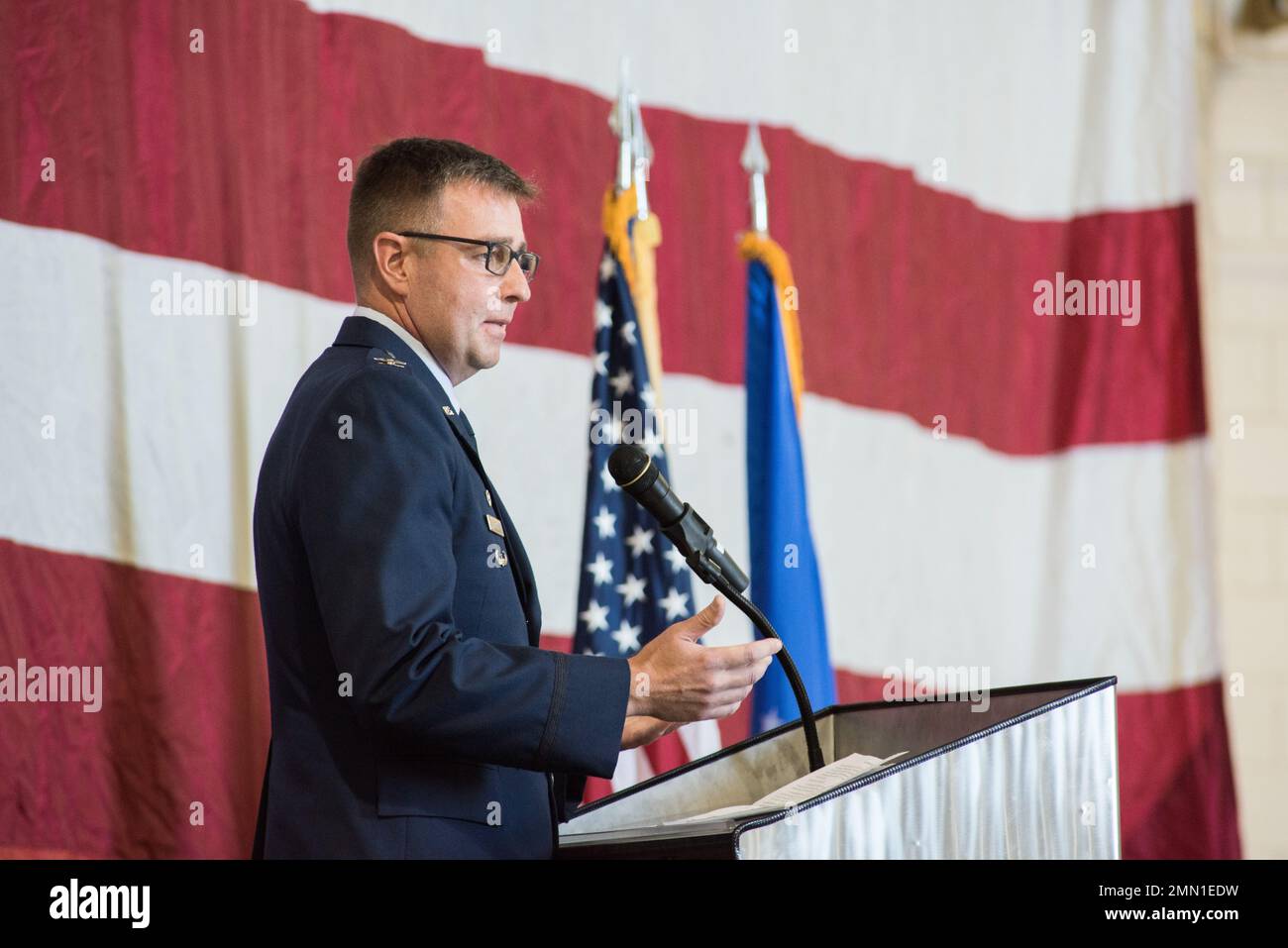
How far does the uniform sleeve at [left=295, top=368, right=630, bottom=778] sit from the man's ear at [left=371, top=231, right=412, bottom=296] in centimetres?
27

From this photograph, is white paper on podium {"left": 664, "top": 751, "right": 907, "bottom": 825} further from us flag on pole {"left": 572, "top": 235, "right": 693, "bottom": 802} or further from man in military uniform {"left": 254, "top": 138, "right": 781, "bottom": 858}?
us flag on pole {"left": 572, "top": 235, "right": 693, "bottom": 802}

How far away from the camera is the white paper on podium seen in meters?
1.19

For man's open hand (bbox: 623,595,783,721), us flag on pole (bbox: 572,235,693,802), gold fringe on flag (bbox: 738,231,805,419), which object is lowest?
man's open hand (bbox: 623,595,783,721)

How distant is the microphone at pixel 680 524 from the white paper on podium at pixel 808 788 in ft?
0.67

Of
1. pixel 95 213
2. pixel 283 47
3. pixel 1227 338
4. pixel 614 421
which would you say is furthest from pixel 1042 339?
pixel 95 213

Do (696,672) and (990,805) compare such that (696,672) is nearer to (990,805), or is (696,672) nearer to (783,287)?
(990,805)

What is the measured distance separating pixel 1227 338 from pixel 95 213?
3089 mm

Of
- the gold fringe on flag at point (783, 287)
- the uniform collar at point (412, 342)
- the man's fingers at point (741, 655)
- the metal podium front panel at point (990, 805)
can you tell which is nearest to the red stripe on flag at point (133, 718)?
the uniform collar at point (412, 342)

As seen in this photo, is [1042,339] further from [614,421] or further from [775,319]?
[614,421]

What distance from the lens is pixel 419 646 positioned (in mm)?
1278

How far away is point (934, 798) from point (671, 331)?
7.11 feet

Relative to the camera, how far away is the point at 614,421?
2.95 meters

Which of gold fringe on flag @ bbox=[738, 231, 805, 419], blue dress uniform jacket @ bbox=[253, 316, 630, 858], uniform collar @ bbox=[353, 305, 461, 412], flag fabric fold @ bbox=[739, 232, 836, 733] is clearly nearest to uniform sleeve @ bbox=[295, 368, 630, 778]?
blue dress uniform jacket @ bbox=[253, 316, 630, 858]

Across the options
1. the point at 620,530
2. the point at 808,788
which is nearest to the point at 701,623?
the point at 808,788
